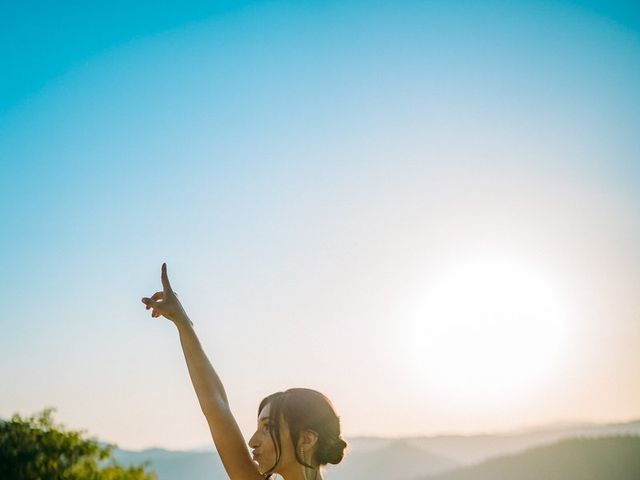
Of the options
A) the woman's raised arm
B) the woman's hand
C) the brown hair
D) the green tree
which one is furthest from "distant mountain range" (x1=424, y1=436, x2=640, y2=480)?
the woman's hand

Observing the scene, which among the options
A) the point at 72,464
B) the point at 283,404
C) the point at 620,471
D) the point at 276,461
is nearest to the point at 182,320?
the point at 283,404

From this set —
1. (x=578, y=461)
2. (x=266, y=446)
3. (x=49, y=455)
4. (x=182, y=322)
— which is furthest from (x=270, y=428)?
(x=578, y=461)

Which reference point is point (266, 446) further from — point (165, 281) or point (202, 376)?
point (165, 281)

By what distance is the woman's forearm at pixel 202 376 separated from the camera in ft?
7.04

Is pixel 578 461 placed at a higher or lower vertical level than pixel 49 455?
higher

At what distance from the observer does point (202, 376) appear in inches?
87.8

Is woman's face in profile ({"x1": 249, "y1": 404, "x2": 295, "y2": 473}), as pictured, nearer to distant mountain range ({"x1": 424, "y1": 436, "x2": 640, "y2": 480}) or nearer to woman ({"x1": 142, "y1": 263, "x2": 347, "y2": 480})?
woman ({"x1": 142, "y1": 263, "x2": 347, "y2": 480})

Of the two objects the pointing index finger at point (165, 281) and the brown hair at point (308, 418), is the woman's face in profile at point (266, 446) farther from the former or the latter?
the pointing index finger at point (165, 281)

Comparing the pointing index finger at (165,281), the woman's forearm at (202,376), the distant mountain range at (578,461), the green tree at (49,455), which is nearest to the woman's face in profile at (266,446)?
the woman's forearm at (202,376)

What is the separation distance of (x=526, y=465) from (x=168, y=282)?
18736cm

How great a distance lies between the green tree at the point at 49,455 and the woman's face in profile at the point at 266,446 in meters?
34.8

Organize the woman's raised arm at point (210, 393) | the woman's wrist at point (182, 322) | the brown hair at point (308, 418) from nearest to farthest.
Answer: the woman's raised arm at point (210, 393), the brown hair at point (308, 418), the woman's wrist at point (182, 322)

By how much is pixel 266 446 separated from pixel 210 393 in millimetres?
311

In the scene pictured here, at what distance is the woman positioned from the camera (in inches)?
82.4
